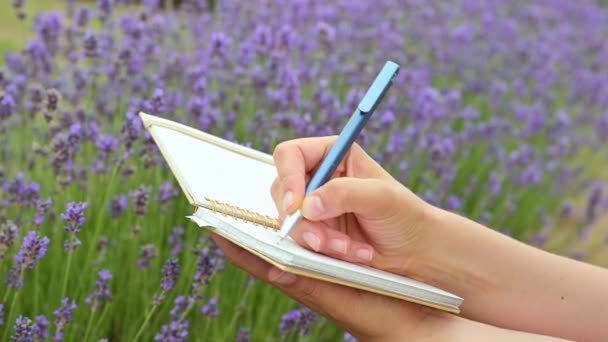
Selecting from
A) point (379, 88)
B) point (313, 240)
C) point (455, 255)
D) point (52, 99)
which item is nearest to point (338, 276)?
point (313, 240)

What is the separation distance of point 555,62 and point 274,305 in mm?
3397

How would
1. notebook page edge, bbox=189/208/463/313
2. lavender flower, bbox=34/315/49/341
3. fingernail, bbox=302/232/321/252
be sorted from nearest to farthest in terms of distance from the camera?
notebook page edge, bbox=189/208/463/313
fingernail, bbox=302/232/321/252
lavender flower, bbox=34/315/49/341

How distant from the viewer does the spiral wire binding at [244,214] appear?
50.2 inches

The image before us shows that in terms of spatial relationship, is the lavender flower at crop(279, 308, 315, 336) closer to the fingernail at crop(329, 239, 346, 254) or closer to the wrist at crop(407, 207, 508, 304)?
the wrist at crop(407, 207, 508, 304)

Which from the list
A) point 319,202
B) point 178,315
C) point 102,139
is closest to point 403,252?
point 319,202

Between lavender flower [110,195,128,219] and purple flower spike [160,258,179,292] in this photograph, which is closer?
purple flower spike [160,258,179,292]

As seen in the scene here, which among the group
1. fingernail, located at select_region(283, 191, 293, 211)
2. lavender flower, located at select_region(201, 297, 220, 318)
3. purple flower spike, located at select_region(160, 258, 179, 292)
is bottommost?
lavender flower, located at select_region(201, 297, 220, 318)

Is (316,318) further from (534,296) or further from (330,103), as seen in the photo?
(330,103)

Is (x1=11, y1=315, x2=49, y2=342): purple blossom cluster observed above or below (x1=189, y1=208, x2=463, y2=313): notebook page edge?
below

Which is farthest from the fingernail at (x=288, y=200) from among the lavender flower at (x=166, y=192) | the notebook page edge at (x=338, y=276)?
the lavender flower at (x=166, y=192)

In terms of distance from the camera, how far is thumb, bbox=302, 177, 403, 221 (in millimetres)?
1242

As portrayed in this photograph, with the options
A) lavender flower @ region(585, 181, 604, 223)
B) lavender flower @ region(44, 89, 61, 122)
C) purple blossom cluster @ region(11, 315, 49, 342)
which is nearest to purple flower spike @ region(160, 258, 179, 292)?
purple blossom cluster @ region(11, 315, 49, 342)

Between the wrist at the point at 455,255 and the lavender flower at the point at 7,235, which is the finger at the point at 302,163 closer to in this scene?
the wrist at the point at 455,255

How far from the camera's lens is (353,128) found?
1.28 metres
